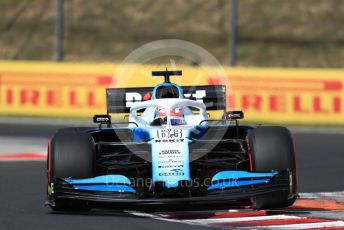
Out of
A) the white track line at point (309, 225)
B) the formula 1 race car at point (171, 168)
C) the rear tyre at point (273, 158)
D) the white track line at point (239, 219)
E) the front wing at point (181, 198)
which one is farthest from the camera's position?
the rear tyre at point (273, 158)

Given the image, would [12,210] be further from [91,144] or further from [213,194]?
[213,194]

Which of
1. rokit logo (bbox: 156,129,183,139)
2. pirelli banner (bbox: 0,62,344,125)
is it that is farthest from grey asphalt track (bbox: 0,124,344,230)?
pirelli banner (bbox: 0,62,344,125)

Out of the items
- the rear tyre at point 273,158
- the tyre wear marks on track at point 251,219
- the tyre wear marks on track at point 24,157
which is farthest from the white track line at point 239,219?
the tyre wear marks on track at point 24,157

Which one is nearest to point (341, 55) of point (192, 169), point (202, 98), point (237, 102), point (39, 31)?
point (39, 31)

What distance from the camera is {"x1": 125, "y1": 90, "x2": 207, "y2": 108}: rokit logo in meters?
15.4

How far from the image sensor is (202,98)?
1557 centimetres

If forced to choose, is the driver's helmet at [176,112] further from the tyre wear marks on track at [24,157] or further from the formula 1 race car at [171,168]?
the tyre wear marks on track at [24,157]

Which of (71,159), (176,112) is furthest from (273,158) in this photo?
(71,159)

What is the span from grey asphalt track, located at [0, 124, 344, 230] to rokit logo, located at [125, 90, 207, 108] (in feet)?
5.60

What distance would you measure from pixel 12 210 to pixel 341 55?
32760mm

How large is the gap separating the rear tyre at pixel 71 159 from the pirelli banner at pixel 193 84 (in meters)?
13.8

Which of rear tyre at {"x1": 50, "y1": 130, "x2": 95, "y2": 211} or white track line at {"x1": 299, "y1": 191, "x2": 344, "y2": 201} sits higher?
rear tyre at {"x1": 50, "y1": 130, "x2": 95, "y2": 211}

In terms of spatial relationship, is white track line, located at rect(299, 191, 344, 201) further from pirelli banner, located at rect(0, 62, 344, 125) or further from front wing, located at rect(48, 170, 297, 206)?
pirelli banner, located at rect(0, 62, 344, 125)

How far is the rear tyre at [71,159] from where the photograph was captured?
41.3 ft
